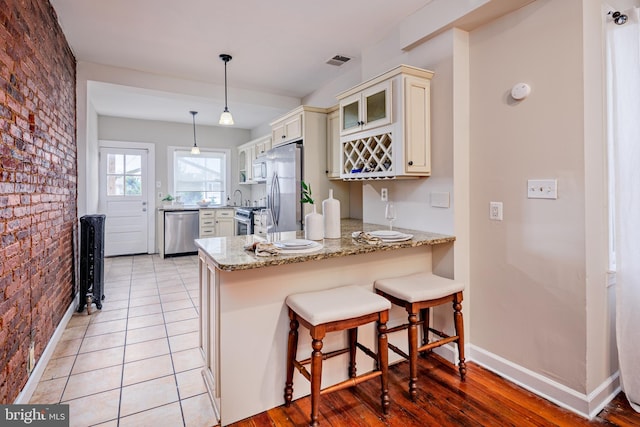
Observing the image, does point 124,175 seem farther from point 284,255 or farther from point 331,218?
point 284,255

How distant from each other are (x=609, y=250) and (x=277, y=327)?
76.8 inches

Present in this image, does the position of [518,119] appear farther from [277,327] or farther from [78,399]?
[78,399]

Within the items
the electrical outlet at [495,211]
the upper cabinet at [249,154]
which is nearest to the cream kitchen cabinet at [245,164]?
the upper cabinet at [249,154]

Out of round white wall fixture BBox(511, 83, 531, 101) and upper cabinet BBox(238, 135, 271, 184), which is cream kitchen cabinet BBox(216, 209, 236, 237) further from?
round white wall fixture BBox(511, 83, 531, 101)

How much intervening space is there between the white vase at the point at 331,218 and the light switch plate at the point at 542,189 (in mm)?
1168

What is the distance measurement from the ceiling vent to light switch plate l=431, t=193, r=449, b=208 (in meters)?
1.84

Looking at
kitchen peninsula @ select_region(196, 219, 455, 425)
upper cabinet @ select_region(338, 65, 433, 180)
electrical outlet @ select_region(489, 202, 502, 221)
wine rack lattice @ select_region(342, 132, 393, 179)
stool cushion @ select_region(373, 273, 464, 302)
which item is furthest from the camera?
wine rack lattice @ select_region(342, 132, 393, 179)

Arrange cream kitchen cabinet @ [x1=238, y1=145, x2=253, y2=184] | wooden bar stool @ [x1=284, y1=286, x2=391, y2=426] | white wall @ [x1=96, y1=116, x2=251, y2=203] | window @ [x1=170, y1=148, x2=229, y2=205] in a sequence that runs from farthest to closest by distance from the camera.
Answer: window @ [x1=170, y1=148, x2=229, y2=205]
cream kitchen cabinet @ [x1=238, y1=145, x2=253, y2=184]
white wall @ [x1=96, y1=116, x2=251, y2=203]
wooden bar stool @ [x1=284, y1=286, x2=391, y2=426]

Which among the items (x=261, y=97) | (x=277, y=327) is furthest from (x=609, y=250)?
(x=261, y=97)

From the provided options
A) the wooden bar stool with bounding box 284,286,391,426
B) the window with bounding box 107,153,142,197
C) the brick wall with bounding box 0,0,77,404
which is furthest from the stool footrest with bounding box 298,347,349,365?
the window with bounding box 107,153,142,197

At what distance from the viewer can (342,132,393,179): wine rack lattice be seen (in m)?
2.41

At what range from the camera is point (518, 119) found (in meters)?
2.01

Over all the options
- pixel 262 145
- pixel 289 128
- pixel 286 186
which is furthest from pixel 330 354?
pixel 262 145

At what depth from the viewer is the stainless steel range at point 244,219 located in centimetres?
523
